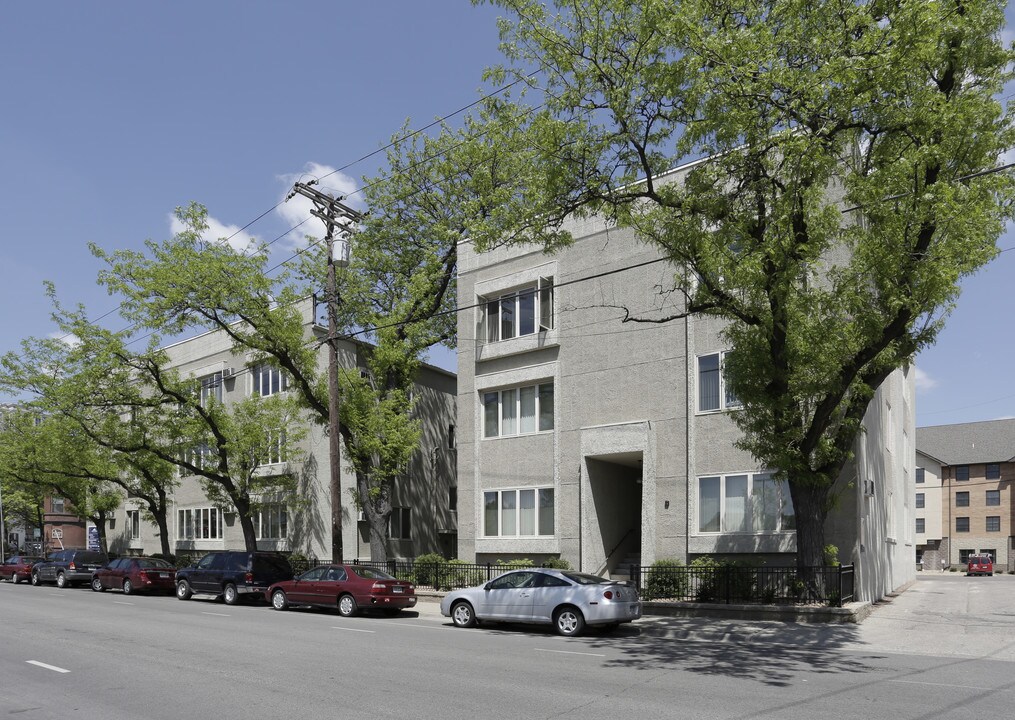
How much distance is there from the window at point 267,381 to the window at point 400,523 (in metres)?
7.35

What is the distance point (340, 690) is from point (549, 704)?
2.69 m

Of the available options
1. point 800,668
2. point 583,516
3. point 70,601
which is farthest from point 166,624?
point 800,668

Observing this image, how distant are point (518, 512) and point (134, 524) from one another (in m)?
31.8

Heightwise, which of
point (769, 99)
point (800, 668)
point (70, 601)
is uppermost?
point (769, 99)

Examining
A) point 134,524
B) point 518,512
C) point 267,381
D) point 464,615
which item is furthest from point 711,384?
point 134,524

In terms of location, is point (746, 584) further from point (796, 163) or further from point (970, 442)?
point (970, 442)

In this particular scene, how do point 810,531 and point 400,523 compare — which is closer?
point 810,531

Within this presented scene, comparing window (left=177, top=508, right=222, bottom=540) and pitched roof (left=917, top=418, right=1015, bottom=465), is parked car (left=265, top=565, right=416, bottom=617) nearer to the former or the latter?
window (left=177, top=508, right=222, bottom=540)

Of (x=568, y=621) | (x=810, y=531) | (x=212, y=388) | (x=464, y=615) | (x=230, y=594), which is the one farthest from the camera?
(x=212, y=388)

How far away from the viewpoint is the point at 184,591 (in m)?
27.5

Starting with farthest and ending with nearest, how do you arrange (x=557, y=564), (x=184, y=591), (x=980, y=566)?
(x=980, y=566), (x=184, y=591), (x=557, y=564)

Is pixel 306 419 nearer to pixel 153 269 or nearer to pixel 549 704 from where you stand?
pixel 153 269

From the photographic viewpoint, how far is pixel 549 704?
953 centimetres

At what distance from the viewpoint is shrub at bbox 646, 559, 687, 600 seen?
21.1 m
